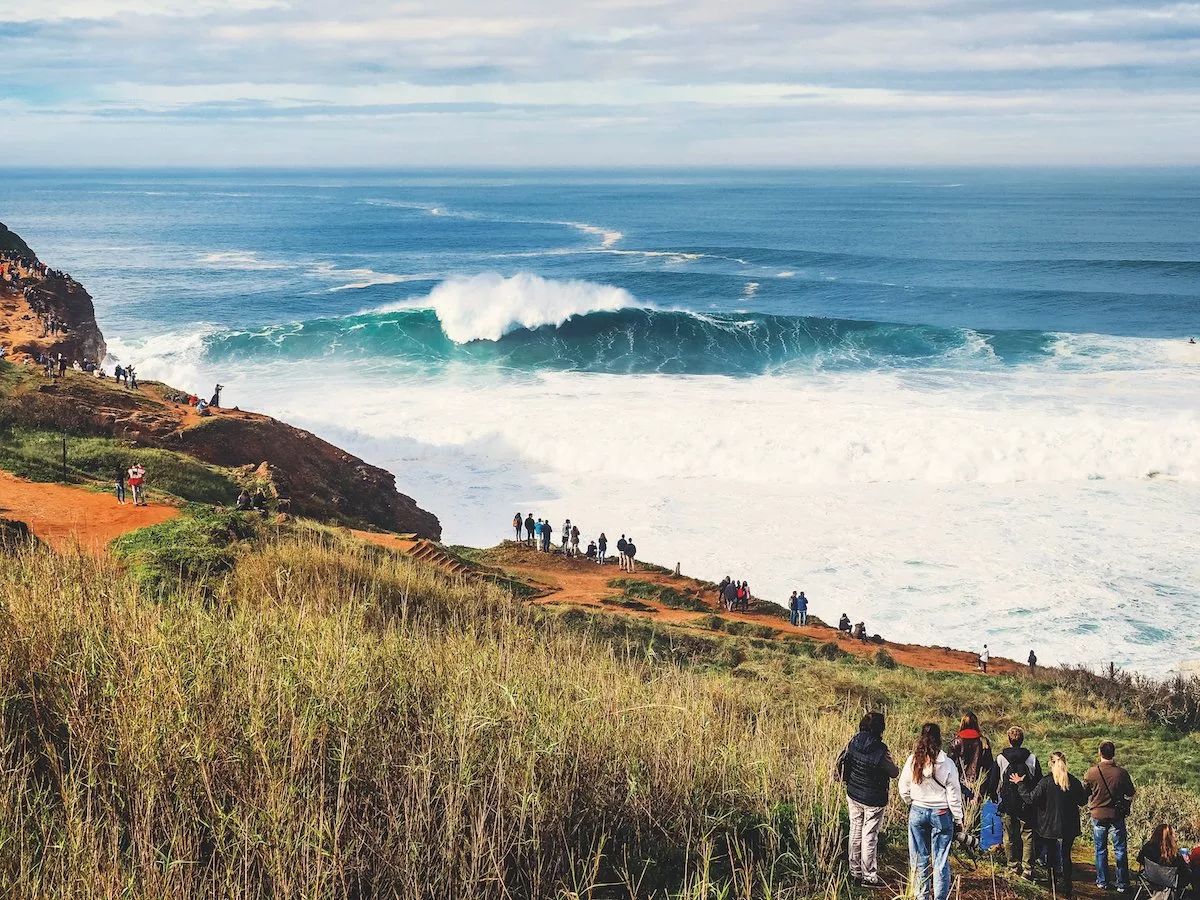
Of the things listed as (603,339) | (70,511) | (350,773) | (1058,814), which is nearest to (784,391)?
(603,339)

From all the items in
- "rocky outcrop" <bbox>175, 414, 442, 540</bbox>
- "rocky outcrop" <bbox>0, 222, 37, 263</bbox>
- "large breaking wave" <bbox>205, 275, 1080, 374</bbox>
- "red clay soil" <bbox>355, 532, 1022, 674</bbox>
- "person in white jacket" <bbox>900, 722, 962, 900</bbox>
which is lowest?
"red clay soil" <bbox>355, 532, 1022, 674</bbox>

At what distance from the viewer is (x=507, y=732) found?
5324 millimetres

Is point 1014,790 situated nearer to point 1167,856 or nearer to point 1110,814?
point 1110,814

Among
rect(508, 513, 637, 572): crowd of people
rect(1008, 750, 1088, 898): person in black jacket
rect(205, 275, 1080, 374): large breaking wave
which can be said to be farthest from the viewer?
rect(205, 275, 1080, 374): large breaking wave

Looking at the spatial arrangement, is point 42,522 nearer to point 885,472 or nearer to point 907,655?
point 907,655

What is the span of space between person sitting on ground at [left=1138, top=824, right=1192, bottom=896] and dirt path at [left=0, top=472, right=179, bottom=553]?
1244cm

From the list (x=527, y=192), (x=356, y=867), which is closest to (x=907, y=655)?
(x=356, y=867)

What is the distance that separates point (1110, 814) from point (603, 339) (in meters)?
43.3

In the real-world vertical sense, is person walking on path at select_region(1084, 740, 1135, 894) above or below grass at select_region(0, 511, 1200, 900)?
below

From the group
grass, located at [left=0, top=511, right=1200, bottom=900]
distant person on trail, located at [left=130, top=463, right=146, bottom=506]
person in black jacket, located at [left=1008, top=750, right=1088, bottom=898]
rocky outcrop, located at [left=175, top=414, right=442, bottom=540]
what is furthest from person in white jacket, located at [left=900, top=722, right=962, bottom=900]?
rocky outcrop, located at [left=175, top=414, right=442, bottom=540]

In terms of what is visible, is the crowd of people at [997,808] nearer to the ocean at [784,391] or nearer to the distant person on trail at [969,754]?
the distant person on trail at [969,754]

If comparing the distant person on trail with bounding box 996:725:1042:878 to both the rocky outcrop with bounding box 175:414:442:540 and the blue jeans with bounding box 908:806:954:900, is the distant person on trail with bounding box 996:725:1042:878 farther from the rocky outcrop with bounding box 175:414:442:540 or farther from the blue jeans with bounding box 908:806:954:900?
the rocky outcrop with bounding box 175:414:442:540

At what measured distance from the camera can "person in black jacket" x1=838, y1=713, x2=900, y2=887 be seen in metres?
5.49

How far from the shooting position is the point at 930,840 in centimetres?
561
